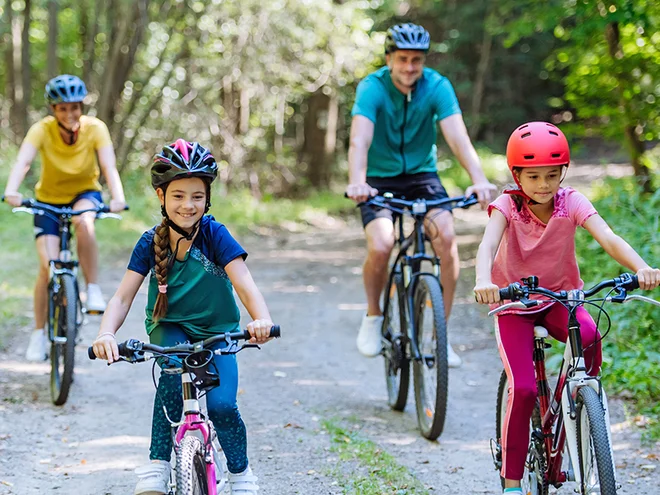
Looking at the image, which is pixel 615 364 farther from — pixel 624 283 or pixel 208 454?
pixel 208 454

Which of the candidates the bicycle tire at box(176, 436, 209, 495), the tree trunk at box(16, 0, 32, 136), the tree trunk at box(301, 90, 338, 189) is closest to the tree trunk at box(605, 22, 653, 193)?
the bicycle tire at box(176, 436, 209, 495)

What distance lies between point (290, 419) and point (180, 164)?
3.10m

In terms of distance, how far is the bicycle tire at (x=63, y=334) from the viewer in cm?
654

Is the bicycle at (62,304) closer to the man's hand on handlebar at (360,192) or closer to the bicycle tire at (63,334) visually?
the bicycle tire at (63,334)

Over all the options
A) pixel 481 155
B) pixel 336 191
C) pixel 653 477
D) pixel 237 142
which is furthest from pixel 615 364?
pixel 481 155

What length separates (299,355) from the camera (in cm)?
859

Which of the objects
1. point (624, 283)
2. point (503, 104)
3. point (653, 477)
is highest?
point (503, 104)

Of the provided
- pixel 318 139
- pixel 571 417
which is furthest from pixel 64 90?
pixel 318 139

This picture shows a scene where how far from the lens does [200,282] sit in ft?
13.4

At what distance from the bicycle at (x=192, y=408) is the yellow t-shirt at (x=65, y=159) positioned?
381 cm

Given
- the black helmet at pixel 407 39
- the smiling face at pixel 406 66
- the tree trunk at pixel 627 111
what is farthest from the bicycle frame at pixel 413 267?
the tree trunk at pixel 627 111

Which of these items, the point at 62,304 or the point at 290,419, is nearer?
the point at 290,419

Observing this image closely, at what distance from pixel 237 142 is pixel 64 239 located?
1430 cm

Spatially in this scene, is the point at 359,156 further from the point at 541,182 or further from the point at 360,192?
the point at 541,182
